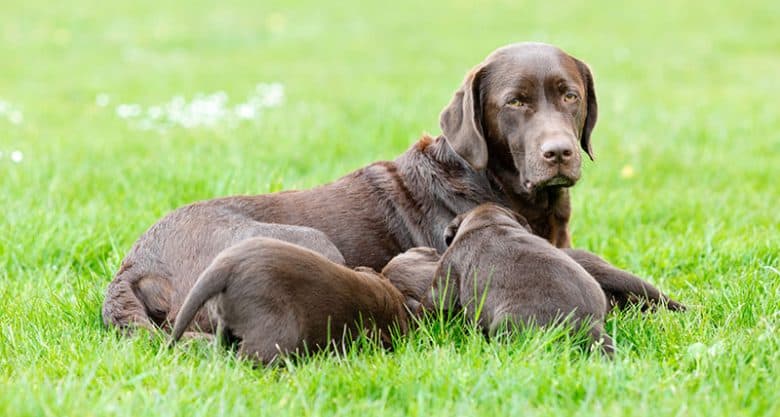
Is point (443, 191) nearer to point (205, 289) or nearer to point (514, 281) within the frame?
point (514, 281)

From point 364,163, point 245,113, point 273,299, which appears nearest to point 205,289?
point 273,299

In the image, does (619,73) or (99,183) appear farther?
(619,73)

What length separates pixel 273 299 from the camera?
380 centimetres

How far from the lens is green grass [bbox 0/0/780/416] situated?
345cm

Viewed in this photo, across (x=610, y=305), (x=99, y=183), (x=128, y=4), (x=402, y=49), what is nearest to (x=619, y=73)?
(x=402, y=49)

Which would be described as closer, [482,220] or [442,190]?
[482,220]

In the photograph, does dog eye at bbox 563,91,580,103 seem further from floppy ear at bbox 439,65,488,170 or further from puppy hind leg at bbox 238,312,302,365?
puppy hind leg at bbox 238,312,302,365

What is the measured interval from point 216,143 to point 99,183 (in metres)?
1.29

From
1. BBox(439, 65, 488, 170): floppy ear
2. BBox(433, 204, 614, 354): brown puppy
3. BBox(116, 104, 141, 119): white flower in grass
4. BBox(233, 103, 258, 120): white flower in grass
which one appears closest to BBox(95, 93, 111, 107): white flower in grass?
BBox(116, 104, 141, 119): white flower in grass

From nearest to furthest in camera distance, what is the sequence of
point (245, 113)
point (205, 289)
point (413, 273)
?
point (205, 289)
point (413, 273)
point (245, 113)

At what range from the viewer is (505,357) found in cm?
371

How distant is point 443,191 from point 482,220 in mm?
674

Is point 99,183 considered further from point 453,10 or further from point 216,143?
point 453,10

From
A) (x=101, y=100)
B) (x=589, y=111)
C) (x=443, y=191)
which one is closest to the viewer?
(x=443, y=191)
